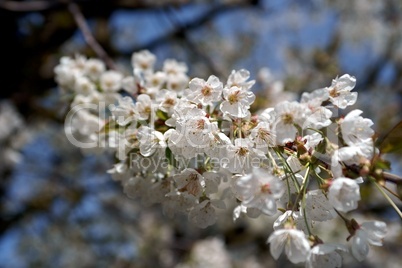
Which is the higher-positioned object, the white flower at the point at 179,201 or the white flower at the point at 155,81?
the white flower at the point at 155,81

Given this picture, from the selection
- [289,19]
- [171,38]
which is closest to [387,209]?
[171,38]

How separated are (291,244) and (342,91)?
43 centimetres

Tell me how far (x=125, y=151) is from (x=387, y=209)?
14.6ft

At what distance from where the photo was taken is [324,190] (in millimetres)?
997

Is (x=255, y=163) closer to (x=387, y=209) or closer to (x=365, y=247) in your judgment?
(x=365, y=247)

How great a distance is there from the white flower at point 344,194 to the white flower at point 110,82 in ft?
3.93

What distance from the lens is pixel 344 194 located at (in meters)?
0.94

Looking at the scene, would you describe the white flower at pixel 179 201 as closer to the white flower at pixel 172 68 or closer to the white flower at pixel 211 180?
the white flower at pixel 211 180

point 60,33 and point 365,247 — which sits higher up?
point 60,33

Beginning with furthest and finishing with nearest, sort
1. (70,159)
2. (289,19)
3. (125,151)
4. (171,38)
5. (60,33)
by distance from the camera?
(289,19)
(70,159)
(171,38)
(60,33)
(125,151)

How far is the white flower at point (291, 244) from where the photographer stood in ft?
3.14

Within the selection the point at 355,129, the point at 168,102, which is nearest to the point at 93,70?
the point at 168,102

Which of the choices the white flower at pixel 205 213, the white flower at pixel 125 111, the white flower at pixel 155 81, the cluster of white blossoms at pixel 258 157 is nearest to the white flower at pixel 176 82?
the white flower at pixel 155 81

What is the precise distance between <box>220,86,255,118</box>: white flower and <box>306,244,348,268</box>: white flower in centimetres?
39
